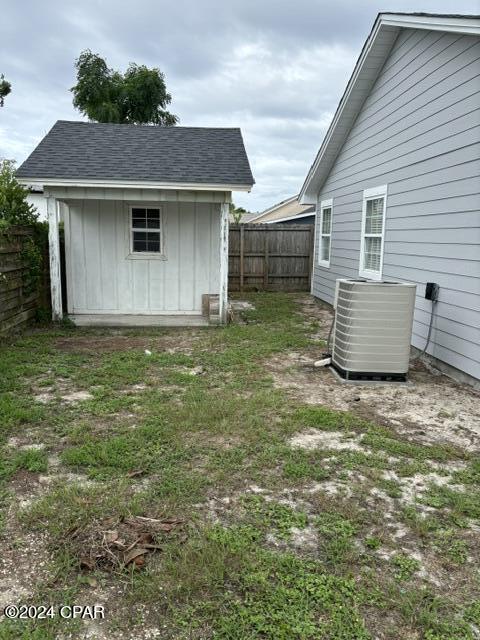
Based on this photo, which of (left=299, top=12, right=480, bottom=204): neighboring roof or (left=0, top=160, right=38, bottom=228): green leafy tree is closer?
(left=299, top=12, right=480, bottom=204): neighboring roof

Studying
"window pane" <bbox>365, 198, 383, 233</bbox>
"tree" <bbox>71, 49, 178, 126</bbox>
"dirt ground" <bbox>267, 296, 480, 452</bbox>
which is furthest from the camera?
"tree" <bbox>71, 49, 178, 126</bbox>

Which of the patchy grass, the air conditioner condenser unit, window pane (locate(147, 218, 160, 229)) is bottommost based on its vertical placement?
the patchy grass

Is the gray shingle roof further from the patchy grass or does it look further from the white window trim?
the patchy grass

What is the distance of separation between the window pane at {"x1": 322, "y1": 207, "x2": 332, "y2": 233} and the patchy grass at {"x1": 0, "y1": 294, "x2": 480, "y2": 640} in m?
7.31

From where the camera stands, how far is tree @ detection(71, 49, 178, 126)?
21.6m

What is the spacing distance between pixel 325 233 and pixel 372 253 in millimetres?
3574

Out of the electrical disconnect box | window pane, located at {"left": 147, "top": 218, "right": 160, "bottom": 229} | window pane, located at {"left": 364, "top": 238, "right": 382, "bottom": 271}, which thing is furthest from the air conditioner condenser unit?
window pane, located at {"left": 147, "top": 218, "right": 160, "bottom": 229}

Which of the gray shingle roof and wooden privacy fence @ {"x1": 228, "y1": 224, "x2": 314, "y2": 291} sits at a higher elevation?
the gray shingle roof

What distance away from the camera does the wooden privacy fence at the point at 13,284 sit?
22.4ft

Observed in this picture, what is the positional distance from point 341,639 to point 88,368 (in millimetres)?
4493

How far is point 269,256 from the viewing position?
13.5 metres

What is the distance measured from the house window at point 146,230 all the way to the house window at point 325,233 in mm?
4185

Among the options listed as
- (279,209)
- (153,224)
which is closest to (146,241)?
(153,224)

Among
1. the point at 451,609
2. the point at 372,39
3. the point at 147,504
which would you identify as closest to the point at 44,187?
the point at 372,39
